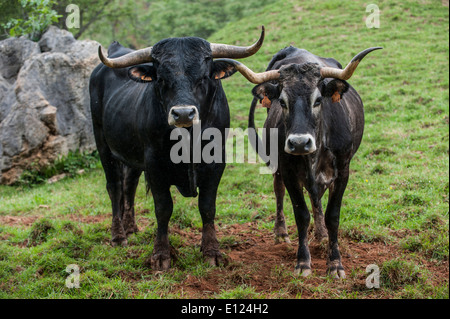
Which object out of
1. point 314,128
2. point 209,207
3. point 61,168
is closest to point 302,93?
point 314,128

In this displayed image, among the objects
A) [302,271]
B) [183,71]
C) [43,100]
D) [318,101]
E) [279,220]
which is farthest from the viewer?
[43,100]

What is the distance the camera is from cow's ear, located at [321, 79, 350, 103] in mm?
5180

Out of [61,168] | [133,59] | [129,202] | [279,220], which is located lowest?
[61,168]

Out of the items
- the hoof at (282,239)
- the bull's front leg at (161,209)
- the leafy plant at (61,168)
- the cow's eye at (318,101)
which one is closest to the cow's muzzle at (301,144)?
the cow's eye at (318,101)

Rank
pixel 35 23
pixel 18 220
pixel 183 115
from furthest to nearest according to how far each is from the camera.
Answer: pixel 35 23 < pixel 18 220 < pixel 183 115

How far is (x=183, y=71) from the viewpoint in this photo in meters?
5.16

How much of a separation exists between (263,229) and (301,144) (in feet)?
9.21

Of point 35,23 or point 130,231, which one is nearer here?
point 130,231

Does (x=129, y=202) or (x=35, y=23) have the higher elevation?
(x=35, y=23)

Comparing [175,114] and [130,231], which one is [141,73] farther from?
[130,231]

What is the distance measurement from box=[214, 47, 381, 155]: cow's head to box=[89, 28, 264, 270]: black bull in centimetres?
47

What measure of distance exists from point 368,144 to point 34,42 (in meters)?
8.18

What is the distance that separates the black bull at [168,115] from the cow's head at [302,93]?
470 millimetres
